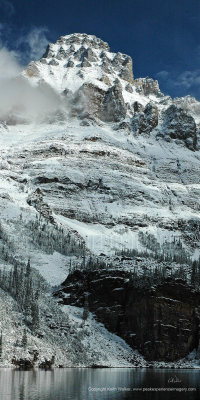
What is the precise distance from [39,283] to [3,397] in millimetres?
119854

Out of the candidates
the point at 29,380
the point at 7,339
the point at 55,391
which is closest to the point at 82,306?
the point at 7,339

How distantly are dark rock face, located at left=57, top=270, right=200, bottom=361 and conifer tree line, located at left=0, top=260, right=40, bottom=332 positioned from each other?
58.4 feet

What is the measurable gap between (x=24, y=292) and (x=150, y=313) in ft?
127

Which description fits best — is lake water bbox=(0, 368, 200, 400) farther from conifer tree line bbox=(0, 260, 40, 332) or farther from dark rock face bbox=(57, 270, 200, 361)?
dark rock face bbox=(57, 270, 200, 361)

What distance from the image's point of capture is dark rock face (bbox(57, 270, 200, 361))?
164500 millimetres

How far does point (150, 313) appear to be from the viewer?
168 m

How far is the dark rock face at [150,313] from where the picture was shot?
540 feet

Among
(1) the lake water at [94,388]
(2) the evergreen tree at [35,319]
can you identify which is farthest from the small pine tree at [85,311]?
(1) the lake water at [94,388]

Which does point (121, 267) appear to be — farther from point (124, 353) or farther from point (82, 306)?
point (124, 353)

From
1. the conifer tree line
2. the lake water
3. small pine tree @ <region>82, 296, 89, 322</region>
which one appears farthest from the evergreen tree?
the lake water

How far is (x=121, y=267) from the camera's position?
19175 cm

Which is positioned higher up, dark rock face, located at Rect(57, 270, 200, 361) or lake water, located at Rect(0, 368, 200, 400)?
dark rock face, located at Rect(57, 270, 200, 361)

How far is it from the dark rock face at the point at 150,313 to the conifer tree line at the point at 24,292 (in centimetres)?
1780

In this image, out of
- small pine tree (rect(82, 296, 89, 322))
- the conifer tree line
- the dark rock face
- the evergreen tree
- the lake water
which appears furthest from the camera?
small pine tree (rect(82, 296, 89, 322))
